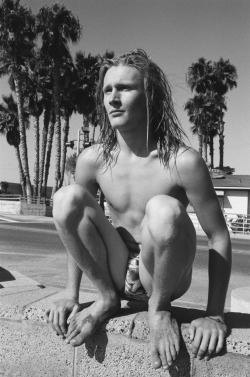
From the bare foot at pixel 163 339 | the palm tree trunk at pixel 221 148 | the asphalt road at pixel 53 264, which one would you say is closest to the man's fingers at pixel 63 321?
the bare foot at pixel 163 339

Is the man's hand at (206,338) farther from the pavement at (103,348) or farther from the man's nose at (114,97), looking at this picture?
the man's nose at (114,97)

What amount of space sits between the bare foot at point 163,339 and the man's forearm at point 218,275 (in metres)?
0.22

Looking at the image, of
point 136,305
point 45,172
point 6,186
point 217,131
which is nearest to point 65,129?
point 45,172

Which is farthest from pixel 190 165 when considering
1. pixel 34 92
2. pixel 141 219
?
pixel 34 92

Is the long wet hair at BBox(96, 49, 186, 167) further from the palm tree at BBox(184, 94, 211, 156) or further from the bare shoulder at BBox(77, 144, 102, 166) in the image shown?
the palm tree at BBox(184, 94, 211, 156)

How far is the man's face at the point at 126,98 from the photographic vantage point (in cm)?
204

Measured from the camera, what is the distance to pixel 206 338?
174cm

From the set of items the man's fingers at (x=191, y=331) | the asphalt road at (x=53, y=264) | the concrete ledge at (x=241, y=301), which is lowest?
the asphalt road at (x=53, y=264)

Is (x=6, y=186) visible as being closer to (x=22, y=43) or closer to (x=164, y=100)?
(x=22, y=43)

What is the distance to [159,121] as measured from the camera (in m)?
2.13

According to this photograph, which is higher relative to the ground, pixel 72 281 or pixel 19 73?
pixel 19 73

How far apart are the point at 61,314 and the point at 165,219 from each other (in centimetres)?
71

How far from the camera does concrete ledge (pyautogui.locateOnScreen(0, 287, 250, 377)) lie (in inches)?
69.5

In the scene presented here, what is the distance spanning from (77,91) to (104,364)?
97.7 ft
